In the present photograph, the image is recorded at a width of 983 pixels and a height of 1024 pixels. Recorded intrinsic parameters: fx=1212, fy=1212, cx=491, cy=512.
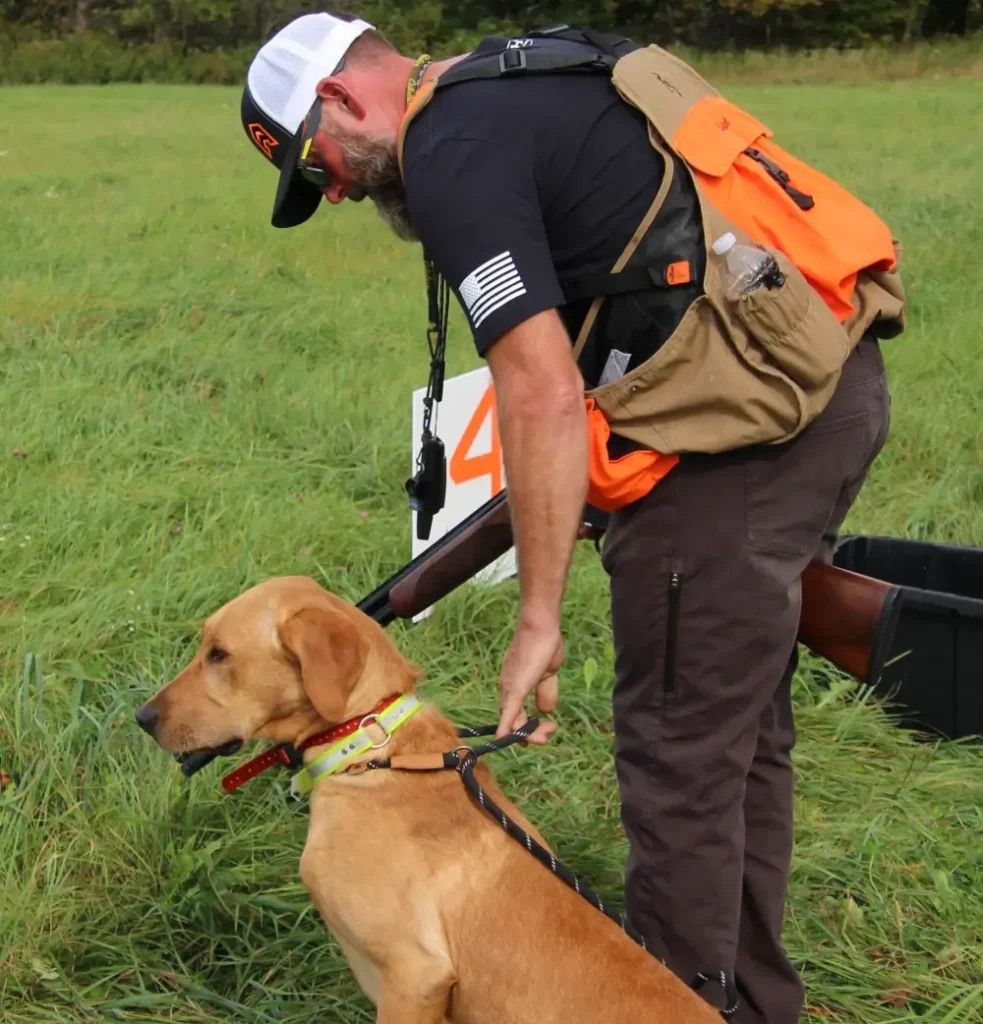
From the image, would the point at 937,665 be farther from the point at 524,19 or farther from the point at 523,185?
the point at 524,19

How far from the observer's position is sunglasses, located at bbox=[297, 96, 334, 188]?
2.11 meters

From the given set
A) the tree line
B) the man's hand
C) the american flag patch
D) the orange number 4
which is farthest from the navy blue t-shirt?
the tree line

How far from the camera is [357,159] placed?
2.13 metres

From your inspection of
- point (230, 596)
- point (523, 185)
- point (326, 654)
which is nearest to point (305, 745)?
point (326, 654)

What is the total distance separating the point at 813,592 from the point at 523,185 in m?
1.08

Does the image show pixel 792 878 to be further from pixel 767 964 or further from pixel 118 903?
pixel 118 903

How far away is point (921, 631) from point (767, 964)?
4.24 ft

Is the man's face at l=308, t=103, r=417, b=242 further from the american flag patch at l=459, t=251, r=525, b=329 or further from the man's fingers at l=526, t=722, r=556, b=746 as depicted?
the man's fingers at l=526, t=722, r=556, b=746

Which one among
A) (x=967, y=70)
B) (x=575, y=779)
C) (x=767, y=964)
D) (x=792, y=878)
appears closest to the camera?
(x=767, y=964)

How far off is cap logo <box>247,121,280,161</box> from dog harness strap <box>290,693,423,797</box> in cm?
108

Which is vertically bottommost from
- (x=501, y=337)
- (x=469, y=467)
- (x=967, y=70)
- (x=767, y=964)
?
(x=967, y=70)

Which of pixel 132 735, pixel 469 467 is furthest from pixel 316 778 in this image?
pixel 469 467

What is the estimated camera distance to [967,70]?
2642 cm

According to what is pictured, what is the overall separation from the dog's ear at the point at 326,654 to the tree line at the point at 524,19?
124 feet
